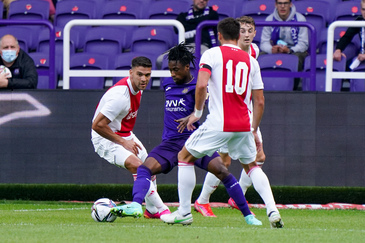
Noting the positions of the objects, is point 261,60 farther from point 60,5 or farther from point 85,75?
point 60,5

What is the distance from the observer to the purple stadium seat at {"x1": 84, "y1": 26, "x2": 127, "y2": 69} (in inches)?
522

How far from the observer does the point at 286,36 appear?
40.7 ft

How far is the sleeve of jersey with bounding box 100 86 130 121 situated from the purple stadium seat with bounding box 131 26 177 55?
3.65 metres

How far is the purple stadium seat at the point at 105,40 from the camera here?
13258 mm

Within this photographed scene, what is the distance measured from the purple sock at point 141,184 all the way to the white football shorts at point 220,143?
2.49 ft

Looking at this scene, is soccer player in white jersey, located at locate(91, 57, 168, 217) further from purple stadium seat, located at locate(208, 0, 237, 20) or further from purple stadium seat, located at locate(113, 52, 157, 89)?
purple stadium seat, located at locate(208, 0, 237, 20)

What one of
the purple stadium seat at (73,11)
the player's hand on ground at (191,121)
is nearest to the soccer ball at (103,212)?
the player's hand on ground at (191,121)

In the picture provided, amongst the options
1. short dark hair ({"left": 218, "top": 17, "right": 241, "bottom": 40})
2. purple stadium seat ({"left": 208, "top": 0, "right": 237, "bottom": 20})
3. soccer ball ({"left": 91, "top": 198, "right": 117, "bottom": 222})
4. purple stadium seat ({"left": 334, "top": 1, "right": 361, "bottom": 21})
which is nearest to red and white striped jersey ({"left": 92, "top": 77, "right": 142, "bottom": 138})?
soccer ball ({"left": 91, "top": 198, "right": 117, "bottom": 222})

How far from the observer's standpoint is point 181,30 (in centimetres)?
1168

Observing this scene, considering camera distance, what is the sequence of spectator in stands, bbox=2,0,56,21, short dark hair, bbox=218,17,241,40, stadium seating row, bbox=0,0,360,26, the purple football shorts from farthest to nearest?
1. spectator in stands, bbox=2,0,56,21
2. stadium seating row, bbox=0,0,360,26
3. the purple football shorts
4. short dark hair, bbox=218,17,241,40

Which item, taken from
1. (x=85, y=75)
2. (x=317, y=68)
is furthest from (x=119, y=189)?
(x=317, y=68)

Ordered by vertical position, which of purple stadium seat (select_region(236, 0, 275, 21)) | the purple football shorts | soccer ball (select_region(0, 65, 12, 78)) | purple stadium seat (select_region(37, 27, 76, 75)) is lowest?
the purple football shorts

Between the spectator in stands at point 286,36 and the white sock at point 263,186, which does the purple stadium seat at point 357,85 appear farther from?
the white sock at point 263,186

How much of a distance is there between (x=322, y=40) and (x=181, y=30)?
103 inches
